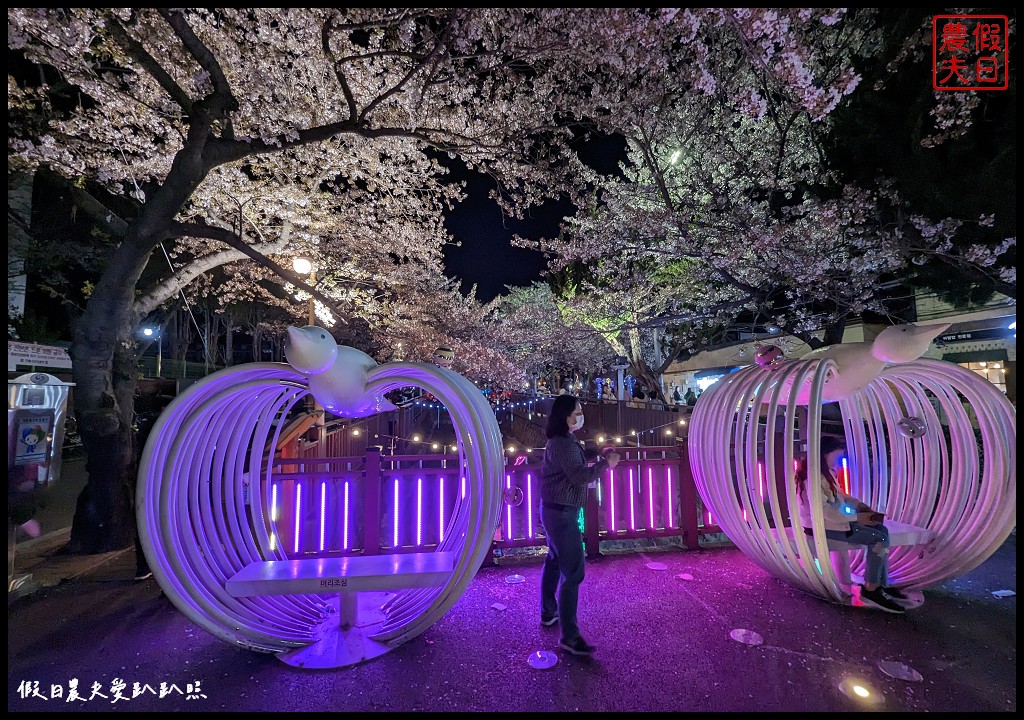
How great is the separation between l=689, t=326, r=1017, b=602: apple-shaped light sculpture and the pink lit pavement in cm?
46

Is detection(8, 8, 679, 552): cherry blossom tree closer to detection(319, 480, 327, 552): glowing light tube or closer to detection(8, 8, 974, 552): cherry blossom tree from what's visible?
detection(8, 8, 974, 552): cherry blossom tree

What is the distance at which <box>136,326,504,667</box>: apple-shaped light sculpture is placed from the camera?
339 cm

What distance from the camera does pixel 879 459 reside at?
5.33m

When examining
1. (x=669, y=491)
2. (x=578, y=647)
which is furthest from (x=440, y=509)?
(x=669, y=491)

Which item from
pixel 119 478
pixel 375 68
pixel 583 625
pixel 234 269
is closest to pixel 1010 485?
pixel 583 625

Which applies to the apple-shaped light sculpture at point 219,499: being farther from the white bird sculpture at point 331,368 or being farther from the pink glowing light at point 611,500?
the pink glowing light at point 611,500

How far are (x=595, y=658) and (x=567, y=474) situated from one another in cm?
148

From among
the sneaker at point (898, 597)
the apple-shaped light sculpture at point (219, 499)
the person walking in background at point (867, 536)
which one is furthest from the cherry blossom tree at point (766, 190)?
the sneaker at point (898, 597)

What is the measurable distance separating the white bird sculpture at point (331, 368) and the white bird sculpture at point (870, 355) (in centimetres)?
402

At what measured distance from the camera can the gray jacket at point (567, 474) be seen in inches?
144

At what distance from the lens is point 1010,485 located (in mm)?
4062

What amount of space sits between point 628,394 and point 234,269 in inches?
1106

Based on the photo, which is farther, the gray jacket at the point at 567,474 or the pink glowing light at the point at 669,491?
the pink glowing light at the point at 669,491

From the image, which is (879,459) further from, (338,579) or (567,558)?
(338,579)
